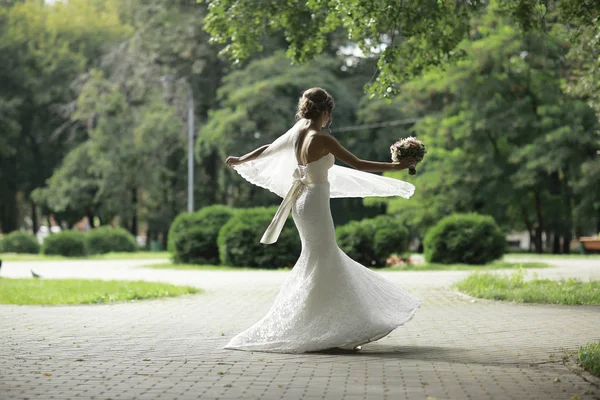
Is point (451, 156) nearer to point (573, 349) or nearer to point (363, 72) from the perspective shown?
point (363, 72)

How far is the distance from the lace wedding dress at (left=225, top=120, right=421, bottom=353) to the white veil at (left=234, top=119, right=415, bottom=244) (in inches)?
8.3

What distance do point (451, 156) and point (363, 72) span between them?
45.0 ft

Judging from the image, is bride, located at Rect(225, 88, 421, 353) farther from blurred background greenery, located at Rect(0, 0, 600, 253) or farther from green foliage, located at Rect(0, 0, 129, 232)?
green foliage, located at Rect(0, 0, 129, 232)

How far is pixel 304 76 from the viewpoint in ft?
149

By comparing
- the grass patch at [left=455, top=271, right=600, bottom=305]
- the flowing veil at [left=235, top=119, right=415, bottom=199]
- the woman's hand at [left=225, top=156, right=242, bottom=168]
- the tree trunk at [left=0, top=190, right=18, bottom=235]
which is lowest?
the grass patch at [left=455, top=271, right=600, bottom=305]

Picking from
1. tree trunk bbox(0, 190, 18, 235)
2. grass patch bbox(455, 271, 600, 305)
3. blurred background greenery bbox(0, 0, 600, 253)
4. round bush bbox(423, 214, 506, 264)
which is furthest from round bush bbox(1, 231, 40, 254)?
grass patch bbox(455, 271, 600, 305)

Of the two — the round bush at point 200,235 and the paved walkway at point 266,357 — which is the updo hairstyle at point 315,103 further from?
the round bush at point 200,235

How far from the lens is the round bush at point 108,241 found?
41.8m

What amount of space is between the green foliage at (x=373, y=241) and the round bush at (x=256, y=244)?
5.14 ft

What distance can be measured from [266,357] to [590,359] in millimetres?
2799

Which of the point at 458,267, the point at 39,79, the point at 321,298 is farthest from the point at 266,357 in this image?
the point at 39,79

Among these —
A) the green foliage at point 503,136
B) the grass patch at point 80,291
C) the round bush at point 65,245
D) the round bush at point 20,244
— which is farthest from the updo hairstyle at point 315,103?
the round bush at point 20,244

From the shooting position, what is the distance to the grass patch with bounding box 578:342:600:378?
747cm

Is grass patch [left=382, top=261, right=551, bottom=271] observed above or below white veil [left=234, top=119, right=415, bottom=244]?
below
